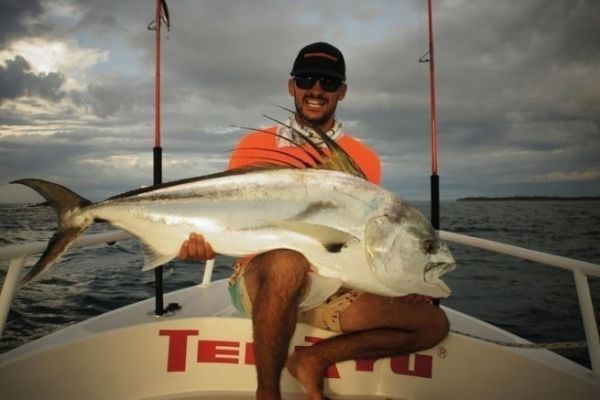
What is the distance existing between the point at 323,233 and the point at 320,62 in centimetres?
149

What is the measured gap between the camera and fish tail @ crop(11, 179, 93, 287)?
2068mm

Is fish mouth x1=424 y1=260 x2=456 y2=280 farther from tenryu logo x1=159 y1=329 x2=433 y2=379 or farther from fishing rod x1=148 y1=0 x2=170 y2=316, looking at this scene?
fishing rod x1=148 y1=0 x2=170 y2=316

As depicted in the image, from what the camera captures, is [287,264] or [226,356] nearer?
[287,264]

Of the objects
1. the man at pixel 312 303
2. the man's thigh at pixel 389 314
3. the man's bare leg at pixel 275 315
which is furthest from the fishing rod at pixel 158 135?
the man's thigh at pixel 389 314

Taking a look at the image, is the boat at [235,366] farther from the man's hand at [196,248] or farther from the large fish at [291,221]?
the man's hand at [196,248]

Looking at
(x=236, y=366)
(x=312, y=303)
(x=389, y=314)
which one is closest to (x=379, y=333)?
(x=389, y=314)

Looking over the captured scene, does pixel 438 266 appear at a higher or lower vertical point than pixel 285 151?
lower

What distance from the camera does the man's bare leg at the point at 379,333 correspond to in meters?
2.51

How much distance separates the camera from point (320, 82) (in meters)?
3.02

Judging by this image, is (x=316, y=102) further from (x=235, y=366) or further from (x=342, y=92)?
(x=235, y=366)

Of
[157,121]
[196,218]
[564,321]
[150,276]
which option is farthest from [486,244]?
[150,276]

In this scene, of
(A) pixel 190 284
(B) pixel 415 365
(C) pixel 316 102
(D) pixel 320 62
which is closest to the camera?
(B) pixel 415 365

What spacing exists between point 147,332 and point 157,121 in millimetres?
1485

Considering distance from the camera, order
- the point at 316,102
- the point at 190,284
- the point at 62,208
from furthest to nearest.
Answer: the point at 190,284, the point at 316,102, the point at 62,208
